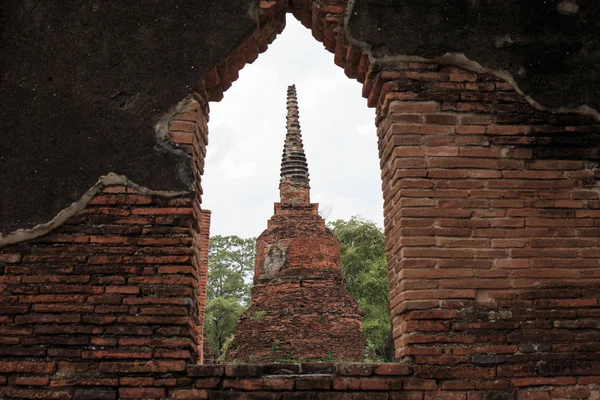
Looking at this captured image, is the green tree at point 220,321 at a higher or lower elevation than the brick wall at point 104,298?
higher

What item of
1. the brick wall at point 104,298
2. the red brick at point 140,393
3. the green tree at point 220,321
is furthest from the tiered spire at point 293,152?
the green tree at point 220,321

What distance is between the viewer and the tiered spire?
56.7 feet

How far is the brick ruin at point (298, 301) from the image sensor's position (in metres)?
14.3

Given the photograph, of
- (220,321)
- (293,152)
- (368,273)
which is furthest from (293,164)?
(220,321)

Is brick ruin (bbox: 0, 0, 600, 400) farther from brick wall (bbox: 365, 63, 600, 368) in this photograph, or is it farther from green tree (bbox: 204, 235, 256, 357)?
green tree (bbox: 204, 235, 256, 357)

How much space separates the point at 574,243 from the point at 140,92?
3131 millimetres

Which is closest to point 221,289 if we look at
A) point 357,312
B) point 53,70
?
point 357,312

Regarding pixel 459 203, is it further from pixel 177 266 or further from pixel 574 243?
pixel 177 266

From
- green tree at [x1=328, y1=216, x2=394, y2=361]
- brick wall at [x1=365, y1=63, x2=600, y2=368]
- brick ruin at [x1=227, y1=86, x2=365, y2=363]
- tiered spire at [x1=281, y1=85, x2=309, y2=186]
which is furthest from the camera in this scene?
green tree at [x1=328, y1=216, x2=394, y2=361]

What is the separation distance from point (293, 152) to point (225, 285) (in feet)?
70.3

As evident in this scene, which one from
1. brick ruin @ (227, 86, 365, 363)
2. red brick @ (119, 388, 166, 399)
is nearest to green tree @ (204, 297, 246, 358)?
brick ruin @ (227, 86, 365, 363)

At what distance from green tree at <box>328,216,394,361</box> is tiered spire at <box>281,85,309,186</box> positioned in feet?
→ 35.5

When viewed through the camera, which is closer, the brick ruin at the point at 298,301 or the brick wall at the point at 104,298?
the brick wall at the point at 104,298

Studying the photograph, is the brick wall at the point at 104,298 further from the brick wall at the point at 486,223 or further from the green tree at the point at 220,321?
the green tree at the point at 220,321
